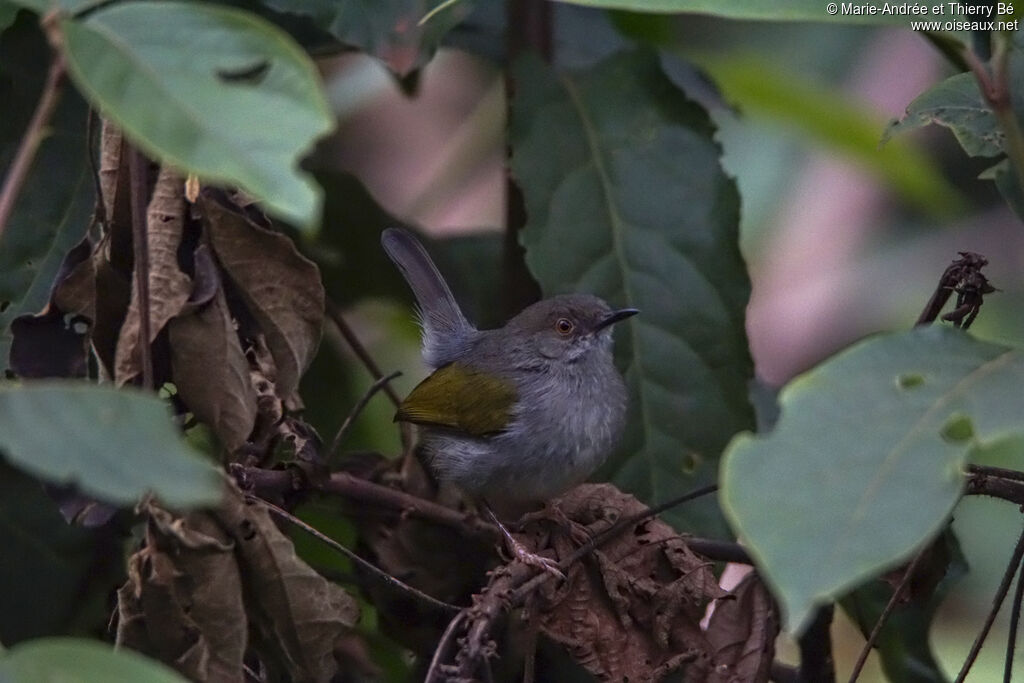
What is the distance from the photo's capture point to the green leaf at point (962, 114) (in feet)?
8.42

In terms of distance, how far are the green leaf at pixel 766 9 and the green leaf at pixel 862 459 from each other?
56cm

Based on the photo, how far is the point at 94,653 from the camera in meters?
1.40

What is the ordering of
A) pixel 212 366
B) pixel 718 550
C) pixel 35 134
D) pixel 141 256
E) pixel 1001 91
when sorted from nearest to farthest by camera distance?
1. pixel 35 134
2. pixel 1001 91
3. pixel 141 256
4. pixel 212 366
5. pixel 718 550

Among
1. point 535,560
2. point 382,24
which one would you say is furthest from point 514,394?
point 535,560

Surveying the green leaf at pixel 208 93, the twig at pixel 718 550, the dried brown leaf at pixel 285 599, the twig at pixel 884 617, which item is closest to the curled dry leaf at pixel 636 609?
the twig at pixel 718 550

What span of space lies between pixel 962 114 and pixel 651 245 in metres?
0.93

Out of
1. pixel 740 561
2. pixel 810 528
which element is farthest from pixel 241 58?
pixel 740 561

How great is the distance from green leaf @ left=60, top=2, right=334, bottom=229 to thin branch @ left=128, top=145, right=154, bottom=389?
688 millimetres

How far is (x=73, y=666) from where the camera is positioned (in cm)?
140

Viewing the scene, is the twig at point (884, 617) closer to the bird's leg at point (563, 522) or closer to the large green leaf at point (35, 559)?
the bird's leg at point (563, 522)

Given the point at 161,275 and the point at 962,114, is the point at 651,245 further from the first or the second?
the point at 161,275

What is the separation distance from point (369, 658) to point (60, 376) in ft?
3.72

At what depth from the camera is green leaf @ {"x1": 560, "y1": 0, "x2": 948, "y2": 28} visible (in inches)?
82.3

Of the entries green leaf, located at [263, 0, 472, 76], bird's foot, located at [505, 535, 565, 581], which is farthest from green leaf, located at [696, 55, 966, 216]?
bird's foot, located at [505, 535, 565, 581]
